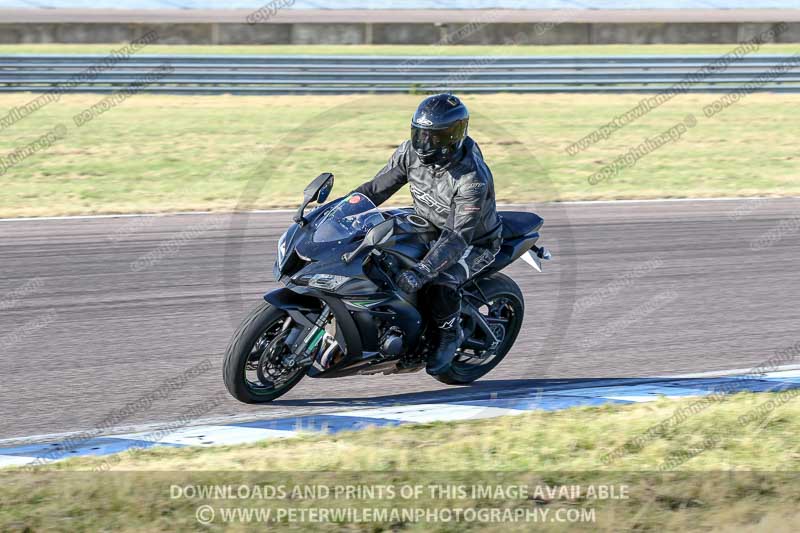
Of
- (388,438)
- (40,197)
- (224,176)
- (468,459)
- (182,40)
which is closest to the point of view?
(468,459)

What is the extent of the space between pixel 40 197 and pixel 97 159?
2661 mm

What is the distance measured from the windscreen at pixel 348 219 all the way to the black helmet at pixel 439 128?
461mm

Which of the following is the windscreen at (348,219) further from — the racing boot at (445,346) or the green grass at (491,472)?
the green grass at (491,472)

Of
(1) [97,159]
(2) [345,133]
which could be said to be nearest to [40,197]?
(1) [97,159]

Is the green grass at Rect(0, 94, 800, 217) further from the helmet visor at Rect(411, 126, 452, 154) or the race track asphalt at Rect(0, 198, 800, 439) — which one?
the helmet visor at Rect(411, 126, 452, 154)

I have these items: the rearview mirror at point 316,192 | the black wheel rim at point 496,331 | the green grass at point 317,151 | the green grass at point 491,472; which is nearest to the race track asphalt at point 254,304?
the black wheel rim at point 496,331

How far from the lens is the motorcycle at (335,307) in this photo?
20.8ft

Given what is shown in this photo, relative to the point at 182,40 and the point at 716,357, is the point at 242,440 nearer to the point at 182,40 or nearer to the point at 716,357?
the point at 716,357

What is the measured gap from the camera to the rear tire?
24.0 ft

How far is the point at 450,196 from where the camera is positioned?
6.72 metres

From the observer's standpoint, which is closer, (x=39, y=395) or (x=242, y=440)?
(x=242, y=440)

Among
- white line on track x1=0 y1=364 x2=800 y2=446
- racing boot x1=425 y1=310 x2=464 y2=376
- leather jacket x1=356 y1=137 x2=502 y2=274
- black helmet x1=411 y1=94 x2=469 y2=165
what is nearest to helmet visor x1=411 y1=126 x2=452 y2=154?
black helmet x1=411 y1=94 x2=469 y2=165

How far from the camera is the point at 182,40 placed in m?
31.9

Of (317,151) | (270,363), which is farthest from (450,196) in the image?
(317,151)
